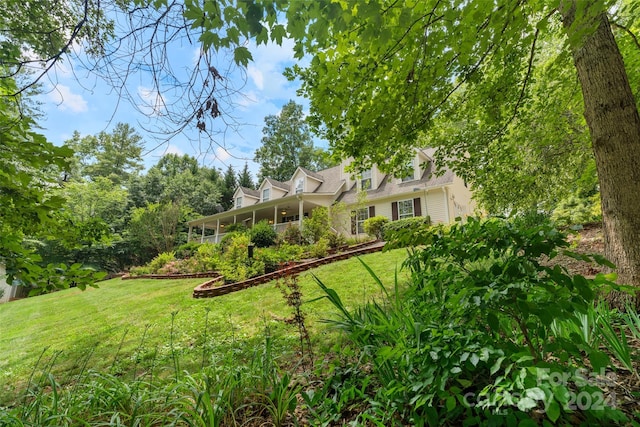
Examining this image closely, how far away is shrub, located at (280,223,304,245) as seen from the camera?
13469mm

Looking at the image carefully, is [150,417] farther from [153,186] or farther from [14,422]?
[153,186]

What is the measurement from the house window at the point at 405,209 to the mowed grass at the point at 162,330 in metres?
7.22

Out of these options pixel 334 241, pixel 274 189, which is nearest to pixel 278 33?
pixel 334 241

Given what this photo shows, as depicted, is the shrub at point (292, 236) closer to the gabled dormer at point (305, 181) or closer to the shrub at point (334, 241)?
the shrub at point (334, 241)

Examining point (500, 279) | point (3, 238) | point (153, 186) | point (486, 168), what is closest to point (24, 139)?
point (3, 238)

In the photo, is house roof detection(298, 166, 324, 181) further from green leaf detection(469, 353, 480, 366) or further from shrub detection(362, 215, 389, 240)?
green leaf detection(469, 353, 480, 366)

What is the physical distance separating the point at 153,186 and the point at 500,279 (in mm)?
32116

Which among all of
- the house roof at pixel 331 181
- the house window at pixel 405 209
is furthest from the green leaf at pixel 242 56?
the house roof at pixel 331 181

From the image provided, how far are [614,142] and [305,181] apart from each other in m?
18.2

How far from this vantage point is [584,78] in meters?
2.78

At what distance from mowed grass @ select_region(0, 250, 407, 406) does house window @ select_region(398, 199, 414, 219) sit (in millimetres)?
7224

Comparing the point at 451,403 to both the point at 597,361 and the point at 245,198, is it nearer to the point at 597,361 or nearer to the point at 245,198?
the point at 597,361

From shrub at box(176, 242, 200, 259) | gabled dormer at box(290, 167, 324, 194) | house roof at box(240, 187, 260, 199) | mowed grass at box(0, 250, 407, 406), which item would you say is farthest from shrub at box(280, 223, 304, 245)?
house roof at box(240, 187, 260, 199)

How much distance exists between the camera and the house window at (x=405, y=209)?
47.8ft
